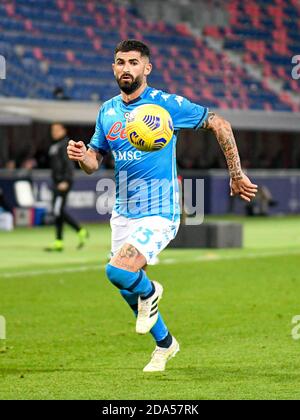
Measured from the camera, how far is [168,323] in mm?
12078

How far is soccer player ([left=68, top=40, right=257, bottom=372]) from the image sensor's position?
852 cm

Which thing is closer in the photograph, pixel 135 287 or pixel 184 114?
pixel 135 287

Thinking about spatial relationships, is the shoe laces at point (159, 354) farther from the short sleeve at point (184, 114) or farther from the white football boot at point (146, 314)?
the short sleeve at point (184, 114)

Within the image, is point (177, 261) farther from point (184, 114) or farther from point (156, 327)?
point (184, 114)

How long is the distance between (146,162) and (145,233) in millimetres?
550

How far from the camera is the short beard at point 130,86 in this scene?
8578 millimetres

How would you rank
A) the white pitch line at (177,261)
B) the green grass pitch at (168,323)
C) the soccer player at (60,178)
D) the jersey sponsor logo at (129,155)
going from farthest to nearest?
the soccer player at (60,178) → the white pitch line at (177,261) → the jersey sponsor logo at (129,155) → the green grass pitch at (168,323)

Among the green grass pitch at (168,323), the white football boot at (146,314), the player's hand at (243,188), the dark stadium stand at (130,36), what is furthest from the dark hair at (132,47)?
the dark stadium stand at (130,36)

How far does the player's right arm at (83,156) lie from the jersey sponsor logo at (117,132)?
0.21m

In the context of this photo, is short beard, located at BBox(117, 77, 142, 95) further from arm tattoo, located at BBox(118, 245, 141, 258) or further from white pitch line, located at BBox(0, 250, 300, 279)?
white pitch line, located at BBox(0, 250, 300, 279)

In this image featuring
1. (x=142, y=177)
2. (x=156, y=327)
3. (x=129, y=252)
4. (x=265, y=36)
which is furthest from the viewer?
(x=265, y=36)

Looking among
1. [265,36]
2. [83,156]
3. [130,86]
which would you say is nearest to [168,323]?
[83,156]
